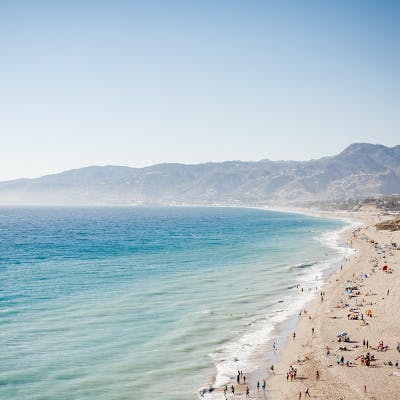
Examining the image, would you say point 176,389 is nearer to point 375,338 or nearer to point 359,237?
point 375,338

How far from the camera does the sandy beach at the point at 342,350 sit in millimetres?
25172

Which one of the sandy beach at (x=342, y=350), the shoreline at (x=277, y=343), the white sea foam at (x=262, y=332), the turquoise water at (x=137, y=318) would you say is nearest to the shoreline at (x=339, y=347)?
the sandy beach at (x=342, y=350)

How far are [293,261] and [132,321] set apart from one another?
3947 cm

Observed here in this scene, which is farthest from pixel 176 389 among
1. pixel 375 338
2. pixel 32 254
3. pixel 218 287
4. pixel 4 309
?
pixel 32 254

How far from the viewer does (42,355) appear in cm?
2941

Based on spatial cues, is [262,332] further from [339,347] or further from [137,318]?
[137,318]

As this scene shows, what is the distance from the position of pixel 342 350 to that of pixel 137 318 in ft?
58.7

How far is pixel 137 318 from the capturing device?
1502 inches

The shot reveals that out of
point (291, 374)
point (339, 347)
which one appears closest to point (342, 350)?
point (339, 347)

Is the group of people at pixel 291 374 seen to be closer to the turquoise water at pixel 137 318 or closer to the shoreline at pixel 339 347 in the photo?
the shoreline at pixel 339 347

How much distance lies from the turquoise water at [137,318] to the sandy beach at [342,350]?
262 centimetres

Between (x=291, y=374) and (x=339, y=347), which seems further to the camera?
(x=339, y=347)

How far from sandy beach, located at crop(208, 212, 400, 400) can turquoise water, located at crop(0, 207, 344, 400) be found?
2623mm

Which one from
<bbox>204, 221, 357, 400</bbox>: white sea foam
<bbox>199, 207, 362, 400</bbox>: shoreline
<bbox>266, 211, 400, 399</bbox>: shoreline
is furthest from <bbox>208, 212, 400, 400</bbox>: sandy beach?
<bbox>204, 221, 357, 400</bbox>: white sea foam
